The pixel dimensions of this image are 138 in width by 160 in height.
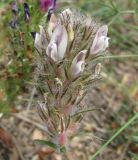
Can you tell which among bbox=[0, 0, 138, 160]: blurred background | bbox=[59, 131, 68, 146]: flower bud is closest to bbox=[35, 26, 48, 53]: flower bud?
bbox=[0, 0, 138, 160]: blurred background

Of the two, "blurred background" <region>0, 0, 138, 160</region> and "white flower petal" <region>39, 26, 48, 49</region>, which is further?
"blurred background" <region>0, 0, 138, 160</region>

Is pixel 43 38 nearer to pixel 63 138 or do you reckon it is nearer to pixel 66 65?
pixel 66 65

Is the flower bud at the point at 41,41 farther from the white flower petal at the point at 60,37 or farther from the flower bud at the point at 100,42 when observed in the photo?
the flower bud at the point at 100,42

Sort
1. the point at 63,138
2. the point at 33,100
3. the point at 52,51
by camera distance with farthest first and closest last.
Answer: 1. the point at 33,100
2. the point at 63,138
3. the point at 52,51

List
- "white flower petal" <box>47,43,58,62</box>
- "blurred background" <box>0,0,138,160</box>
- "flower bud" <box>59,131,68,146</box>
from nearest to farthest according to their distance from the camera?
→ "white flower petal" <box>47,43,58,62</box>, "flower bud" <box>59,131,68,146</box>, "blurred background" <box>0,0,138,160</box>

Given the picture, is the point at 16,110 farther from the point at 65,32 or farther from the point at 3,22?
the point at 65,32

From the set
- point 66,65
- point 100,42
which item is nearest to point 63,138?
point 66,65

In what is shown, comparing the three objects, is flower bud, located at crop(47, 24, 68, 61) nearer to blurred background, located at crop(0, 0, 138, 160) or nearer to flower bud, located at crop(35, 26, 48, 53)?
flower bud, located at crop(35, 26, 48, 53)

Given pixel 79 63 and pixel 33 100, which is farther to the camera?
pixel 33 100
